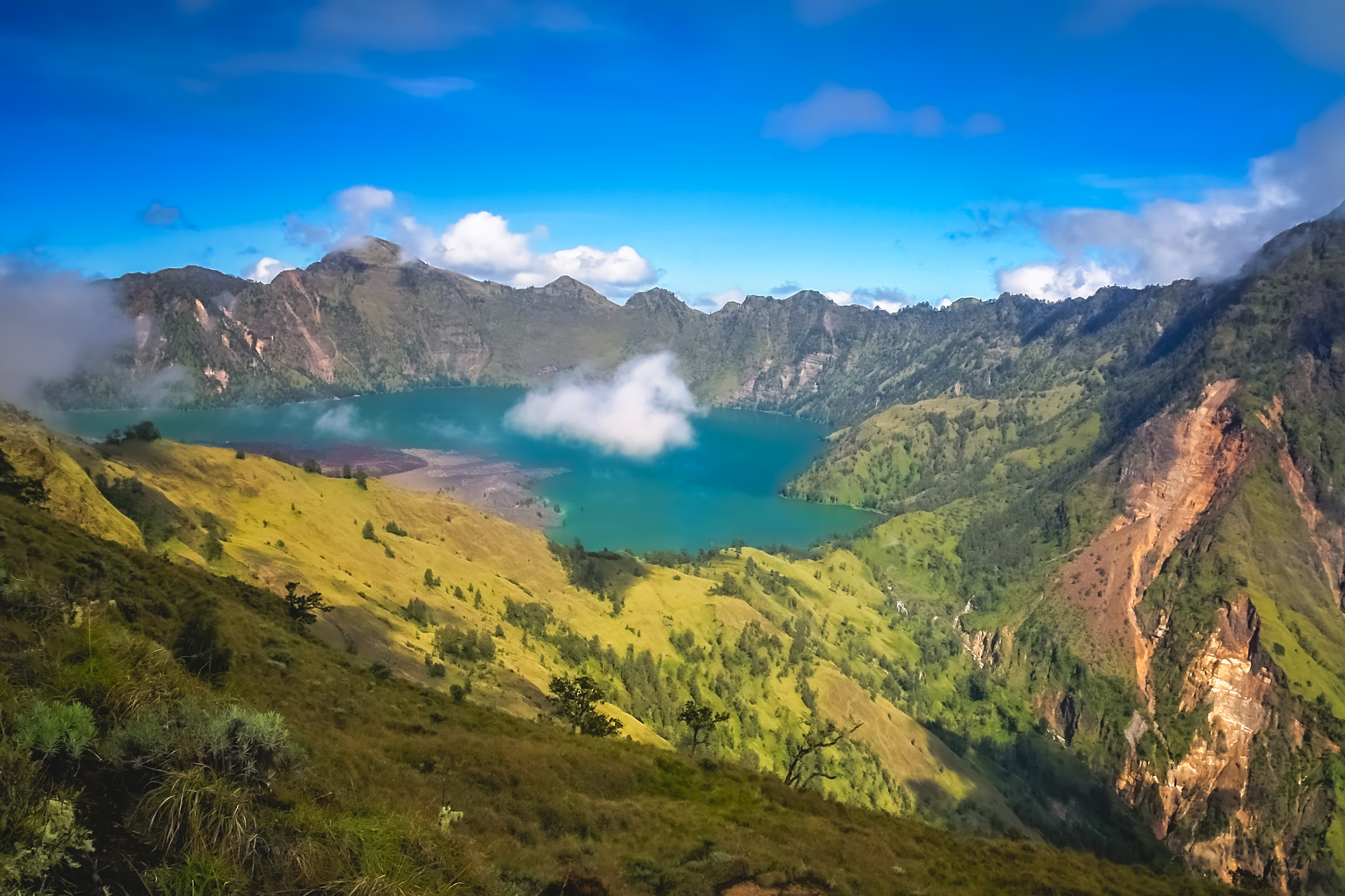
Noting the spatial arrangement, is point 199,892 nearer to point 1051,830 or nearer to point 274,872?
point 274,872

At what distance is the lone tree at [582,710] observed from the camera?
168ft

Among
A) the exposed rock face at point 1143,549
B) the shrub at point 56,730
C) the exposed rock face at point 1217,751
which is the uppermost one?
the shrub at point 56,730

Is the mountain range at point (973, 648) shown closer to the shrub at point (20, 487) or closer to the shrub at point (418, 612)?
the shrub at point (418, 612)

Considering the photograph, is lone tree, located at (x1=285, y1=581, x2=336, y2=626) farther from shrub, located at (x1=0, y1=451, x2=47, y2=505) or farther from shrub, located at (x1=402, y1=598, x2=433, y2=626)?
shrub, located at (x1=402, y1=598, x2=433, y2=626)

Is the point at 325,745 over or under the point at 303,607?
over

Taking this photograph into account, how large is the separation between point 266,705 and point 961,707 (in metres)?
178

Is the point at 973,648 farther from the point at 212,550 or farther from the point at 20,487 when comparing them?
the point at 20,487

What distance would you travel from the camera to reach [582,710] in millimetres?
52500

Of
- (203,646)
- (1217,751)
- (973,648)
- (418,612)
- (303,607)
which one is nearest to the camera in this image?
(203,646)

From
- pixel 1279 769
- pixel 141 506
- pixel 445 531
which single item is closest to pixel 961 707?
pixel 1279 769

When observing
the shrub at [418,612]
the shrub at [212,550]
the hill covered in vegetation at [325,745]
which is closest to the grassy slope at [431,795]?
the hill covered in vegetation at [325,745]

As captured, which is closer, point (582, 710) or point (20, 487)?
point (20, 487)

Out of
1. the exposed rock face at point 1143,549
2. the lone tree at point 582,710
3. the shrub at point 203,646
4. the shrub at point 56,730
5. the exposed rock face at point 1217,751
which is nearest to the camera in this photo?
the shrub at point 56,730

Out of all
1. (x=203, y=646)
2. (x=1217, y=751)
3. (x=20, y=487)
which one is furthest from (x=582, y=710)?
(x=1217, y=751)
